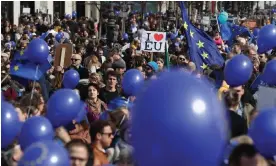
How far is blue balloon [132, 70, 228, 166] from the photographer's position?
294 centimetres

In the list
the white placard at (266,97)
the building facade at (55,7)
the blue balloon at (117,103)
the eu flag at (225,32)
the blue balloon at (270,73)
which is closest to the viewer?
the blue balloon at (117,103)

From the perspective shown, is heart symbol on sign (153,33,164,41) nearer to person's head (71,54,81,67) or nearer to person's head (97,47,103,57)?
person's head (97,47,103,57)

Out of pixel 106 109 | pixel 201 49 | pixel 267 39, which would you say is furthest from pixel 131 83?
pixel 201 49

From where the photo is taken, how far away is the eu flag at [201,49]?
10258 millimetres

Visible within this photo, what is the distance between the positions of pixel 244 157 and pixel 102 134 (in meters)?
1.25

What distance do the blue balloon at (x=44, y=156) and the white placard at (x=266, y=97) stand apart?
384 centimetres

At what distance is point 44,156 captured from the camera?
10.7 feet

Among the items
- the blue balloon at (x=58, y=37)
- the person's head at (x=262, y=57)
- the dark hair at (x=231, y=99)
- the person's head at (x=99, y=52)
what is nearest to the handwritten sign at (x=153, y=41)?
the person's head at (x=99, y=52)

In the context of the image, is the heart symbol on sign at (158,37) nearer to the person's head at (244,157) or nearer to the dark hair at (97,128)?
the dark hair at (97,128)

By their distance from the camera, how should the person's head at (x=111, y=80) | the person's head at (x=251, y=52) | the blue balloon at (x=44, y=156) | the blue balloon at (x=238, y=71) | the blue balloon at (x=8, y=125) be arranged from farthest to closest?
the person's head at (x=251, y=52)
the person's head at (x=111, y=80)
the blue balloon at (x=238, y=71)
the blue balloon at (x=8, y=125)
the blue balloon at (x=44, y=156)

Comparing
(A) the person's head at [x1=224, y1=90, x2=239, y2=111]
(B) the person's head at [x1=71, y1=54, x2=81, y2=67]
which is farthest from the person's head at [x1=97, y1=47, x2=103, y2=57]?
(A) the person's head at [x1=224, y1=90, x2=239, y2=111]

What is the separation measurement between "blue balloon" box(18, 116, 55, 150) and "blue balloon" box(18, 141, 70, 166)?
2.20 feet

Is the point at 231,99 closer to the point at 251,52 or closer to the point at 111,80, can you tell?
the point at 111,80

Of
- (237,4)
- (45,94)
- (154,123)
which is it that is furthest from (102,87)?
(237,4)
